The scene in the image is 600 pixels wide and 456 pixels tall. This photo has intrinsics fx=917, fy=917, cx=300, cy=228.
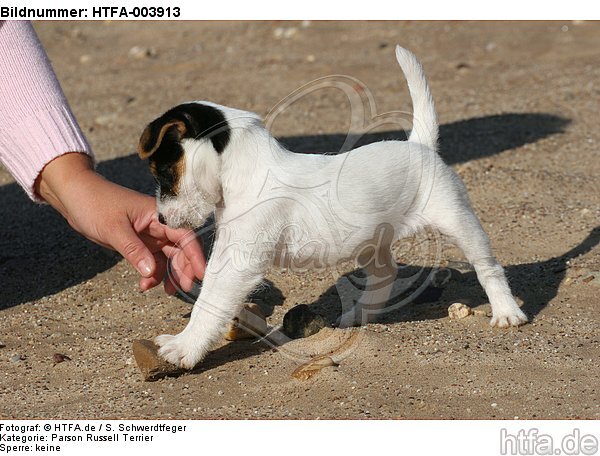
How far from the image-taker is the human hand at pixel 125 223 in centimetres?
431

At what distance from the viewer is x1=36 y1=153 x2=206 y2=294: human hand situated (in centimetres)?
431

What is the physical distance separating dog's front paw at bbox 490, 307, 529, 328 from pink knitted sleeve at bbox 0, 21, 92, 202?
7.34 ft

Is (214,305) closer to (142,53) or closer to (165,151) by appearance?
(165,151)

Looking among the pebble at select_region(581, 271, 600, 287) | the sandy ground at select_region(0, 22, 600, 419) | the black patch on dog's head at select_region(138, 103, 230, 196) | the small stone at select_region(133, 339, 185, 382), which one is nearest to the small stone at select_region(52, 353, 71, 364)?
the sandy ground at select_region(0, 22, 600, 419)

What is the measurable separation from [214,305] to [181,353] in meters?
0.27

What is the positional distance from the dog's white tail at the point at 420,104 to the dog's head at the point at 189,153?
93 centimetres

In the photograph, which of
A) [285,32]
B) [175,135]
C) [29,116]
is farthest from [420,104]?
[285,32]

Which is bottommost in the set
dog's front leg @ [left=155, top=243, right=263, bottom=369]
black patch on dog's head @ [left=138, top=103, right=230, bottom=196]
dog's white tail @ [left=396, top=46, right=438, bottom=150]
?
dog's front leg @ [left=155, top=243, right=263, bottom=369]

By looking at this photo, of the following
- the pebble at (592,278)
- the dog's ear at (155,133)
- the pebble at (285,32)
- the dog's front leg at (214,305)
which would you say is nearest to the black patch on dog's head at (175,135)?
the dog's ear at (155,133)

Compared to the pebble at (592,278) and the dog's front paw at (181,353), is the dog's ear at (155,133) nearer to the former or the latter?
the dog's front paw at (181,353)

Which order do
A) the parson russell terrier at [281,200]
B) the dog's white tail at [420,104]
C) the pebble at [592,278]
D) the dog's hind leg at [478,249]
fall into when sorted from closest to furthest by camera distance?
the parson russell terrier at [281,200] → the dog's hind leg at [478,249] → the dog's white tail at [420,104] → the pebble at [592,278]

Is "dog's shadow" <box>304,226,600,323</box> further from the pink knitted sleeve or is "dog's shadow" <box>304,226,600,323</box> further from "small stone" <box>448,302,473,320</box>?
the pink knitted sleeve
